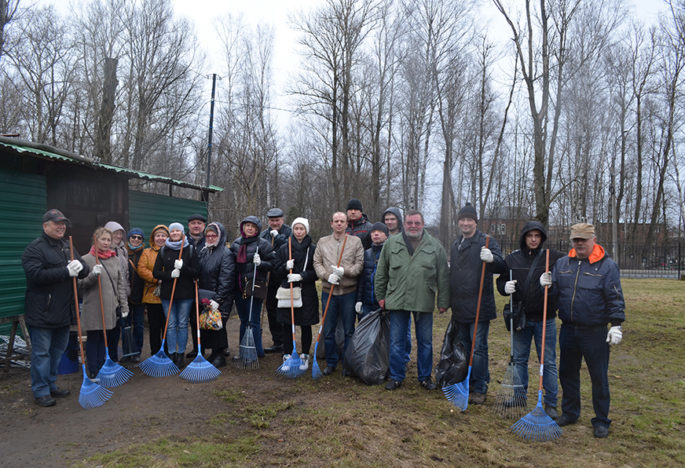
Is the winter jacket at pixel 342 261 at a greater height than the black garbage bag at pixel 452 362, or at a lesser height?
greater

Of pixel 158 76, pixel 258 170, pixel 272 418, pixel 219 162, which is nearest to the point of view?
pixel 272 418

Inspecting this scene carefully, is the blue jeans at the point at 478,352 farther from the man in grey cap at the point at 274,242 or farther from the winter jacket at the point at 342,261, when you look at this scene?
the man in grey cap at the point at 274,242

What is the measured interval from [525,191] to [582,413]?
101 ft

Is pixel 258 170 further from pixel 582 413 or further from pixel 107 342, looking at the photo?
pixel 582 413

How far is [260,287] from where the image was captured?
550 cm

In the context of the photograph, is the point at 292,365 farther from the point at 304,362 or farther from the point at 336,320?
the point at 336,320

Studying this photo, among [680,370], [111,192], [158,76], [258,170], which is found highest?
[158,76]

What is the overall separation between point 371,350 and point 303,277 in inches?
45.7

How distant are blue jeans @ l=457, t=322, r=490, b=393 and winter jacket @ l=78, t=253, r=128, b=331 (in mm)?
3741

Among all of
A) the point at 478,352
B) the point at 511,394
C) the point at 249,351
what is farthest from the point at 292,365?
the point at 511,394

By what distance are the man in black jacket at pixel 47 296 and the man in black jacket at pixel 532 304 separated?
4168 mm

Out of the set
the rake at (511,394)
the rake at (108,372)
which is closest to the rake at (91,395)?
the rake at (108,372)

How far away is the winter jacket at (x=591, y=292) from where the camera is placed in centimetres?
356

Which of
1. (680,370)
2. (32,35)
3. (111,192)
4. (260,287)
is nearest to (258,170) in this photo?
(32,35)
